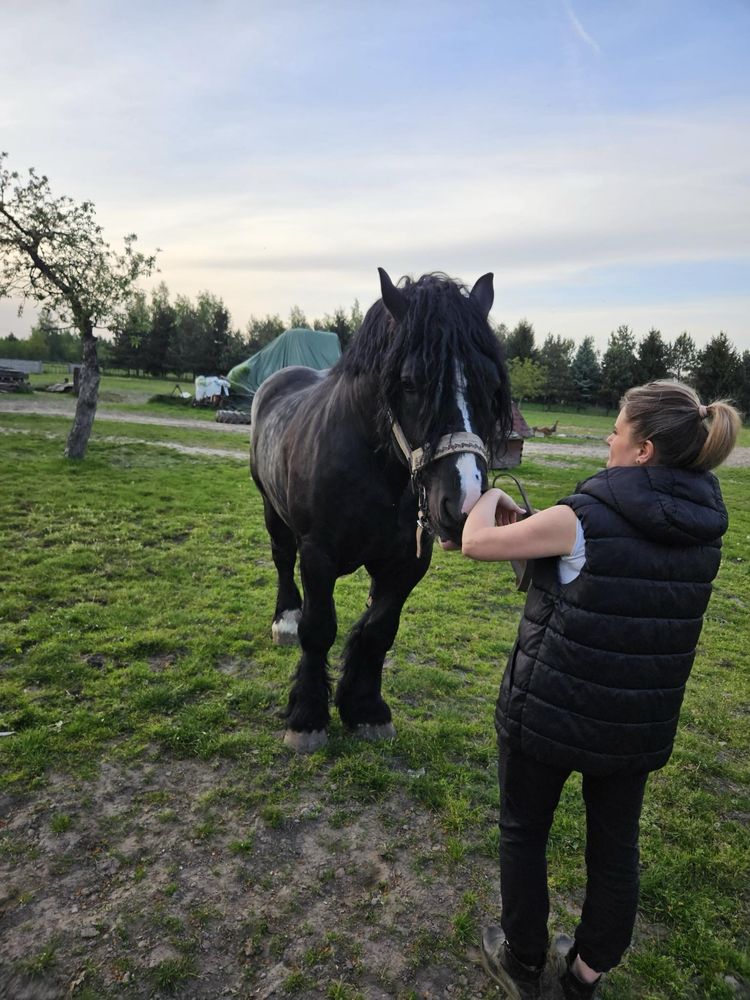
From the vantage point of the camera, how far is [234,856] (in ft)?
8.66

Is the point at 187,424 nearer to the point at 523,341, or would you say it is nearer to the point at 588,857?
the point at 588,857

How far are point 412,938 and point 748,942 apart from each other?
4.70 ft

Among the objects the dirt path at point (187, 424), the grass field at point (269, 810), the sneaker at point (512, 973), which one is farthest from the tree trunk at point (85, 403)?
the sneaker at point (512, 973)

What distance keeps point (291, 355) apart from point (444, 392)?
2332 cm

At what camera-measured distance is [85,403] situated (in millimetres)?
11812

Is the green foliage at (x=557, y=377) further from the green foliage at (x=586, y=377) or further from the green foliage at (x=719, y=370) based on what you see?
the green foliage at (x=719, y=370)

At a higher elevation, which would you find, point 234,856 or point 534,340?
point 534,340

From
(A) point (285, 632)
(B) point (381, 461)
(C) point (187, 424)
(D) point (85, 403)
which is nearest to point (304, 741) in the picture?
(A) point (285, 632)

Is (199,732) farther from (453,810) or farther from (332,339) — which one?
(332,339)

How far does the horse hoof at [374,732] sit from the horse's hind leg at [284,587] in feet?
4.42

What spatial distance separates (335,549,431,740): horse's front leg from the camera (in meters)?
3.51

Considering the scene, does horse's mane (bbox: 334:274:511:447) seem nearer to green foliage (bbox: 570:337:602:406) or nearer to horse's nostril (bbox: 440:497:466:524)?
horse's nostril (bbox: 440:497:466:524)

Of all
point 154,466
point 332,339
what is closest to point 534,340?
point 332,339

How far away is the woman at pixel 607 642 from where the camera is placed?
66.0 inches
